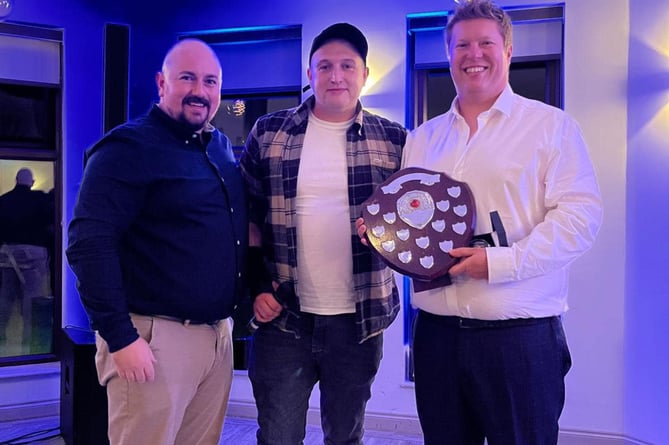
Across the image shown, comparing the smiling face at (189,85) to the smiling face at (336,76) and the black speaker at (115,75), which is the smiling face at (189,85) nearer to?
the smiling face at (336,76)

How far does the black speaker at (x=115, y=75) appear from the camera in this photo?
3340 mm

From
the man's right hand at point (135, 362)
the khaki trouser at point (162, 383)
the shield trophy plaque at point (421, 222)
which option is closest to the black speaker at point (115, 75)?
the khaki trouser at point (162, 383)

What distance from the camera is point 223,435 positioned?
3.26 m

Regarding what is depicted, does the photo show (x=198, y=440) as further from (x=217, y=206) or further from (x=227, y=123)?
(x=227, y=123)

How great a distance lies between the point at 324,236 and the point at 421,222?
41cm

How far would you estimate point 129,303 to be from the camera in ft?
5.18

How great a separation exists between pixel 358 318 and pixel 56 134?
2.92 m

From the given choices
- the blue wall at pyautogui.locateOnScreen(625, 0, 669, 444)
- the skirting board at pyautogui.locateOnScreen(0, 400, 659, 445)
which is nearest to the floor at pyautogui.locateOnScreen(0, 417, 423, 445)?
the skirting board at pyautogui.locateOnScreen(0, 400, 659, 445)

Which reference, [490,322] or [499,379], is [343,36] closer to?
[490,322]

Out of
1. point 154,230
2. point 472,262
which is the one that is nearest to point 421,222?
point 472,262

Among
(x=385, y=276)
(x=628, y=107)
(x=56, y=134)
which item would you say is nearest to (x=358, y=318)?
(x=385, y=276)

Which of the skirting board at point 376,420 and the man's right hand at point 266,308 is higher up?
the man's right hand at point 266,308

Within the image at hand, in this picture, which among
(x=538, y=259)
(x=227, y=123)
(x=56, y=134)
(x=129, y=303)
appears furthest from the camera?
(x=227, y=123)

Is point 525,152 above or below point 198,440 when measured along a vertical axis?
above
